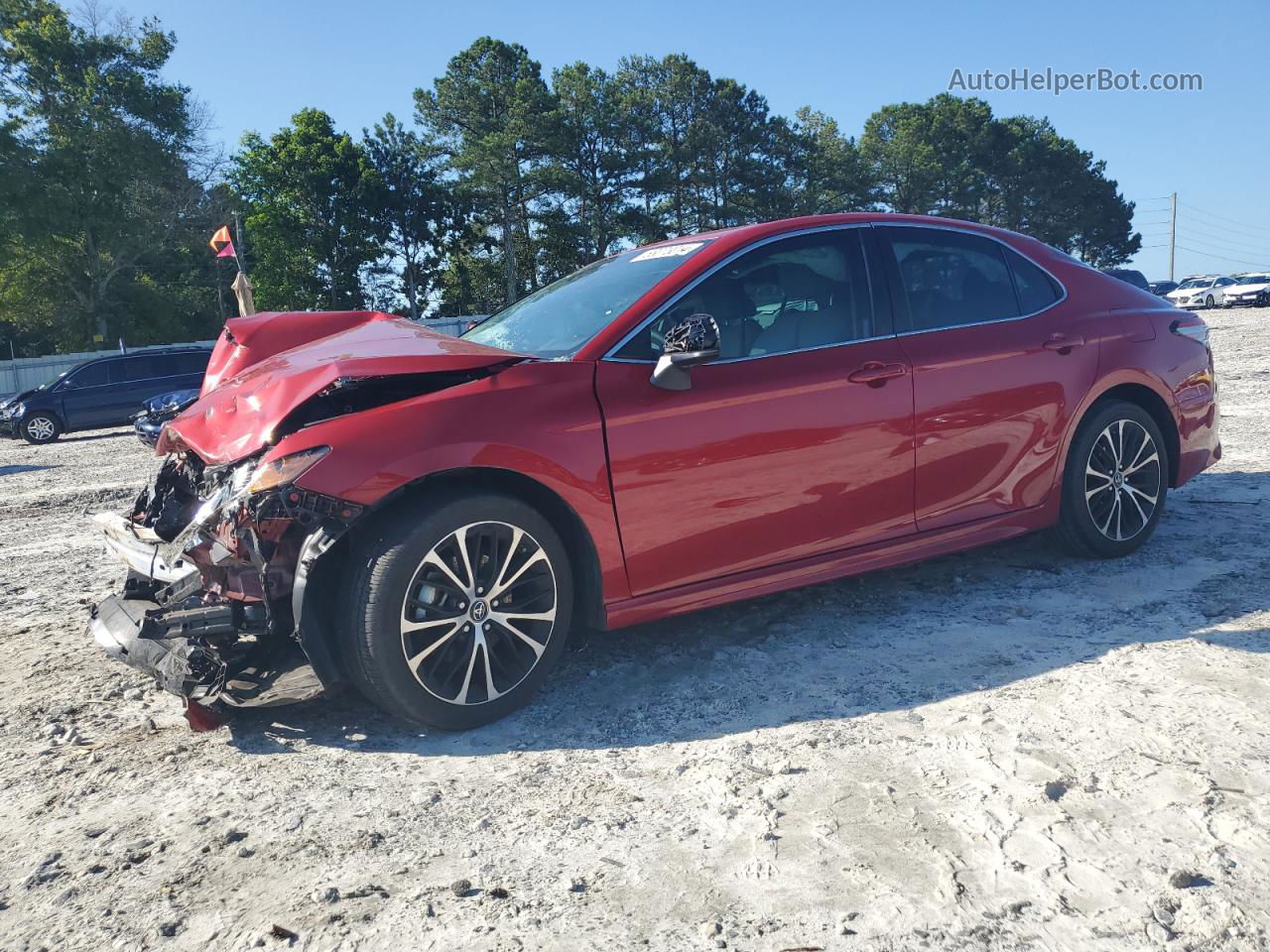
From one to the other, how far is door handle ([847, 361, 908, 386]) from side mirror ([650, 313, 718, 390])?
777 mm

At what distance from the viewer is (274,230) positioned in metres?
50.6

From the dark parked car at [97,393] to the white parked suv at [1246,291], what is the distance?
38.2 m

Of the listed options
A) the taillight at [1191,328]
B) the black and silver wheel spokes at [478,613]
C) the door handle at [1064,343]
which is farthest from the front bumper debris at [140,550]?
the taillight at [1191,328]

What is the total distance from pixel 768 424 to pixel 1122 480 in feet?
7.37

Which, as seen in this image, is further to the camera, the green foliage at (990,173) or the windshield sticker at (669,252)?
the green foliage at (990,173)

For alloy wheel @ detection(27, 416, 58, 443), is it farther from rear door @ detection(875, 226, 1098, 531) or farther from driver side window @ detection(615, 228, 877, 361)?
rear door @ detection(875, 226, 1098, 531)

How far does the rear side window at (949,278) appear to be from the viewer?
4324 mm

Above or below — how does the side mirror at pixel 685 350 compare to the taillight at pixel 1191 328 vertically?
above

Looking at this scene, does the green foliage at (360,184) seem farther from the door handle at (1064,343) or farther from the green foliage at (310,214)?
the door handle at (1064,343)

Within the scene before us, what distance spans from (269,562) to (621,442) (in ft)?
4.11

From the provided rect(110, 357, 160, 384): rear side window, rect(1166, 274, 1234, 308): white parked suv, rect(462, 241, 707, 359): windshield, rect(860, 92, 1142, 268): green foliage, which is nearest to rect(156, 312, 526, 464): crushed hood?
rect(462, 241, 707, 359): windshield

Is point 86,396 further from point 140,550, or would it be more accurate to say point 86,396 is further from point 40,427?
point 140,550

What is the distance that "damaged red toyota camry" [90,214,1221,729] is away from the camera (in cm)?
312

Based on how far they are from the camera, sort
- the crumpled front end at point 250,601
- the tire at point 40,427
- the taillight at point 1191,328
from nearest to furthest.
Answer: the crumpled front end at point 250,601 → the taillight at point 1191,328 → the tire at point 40,427
